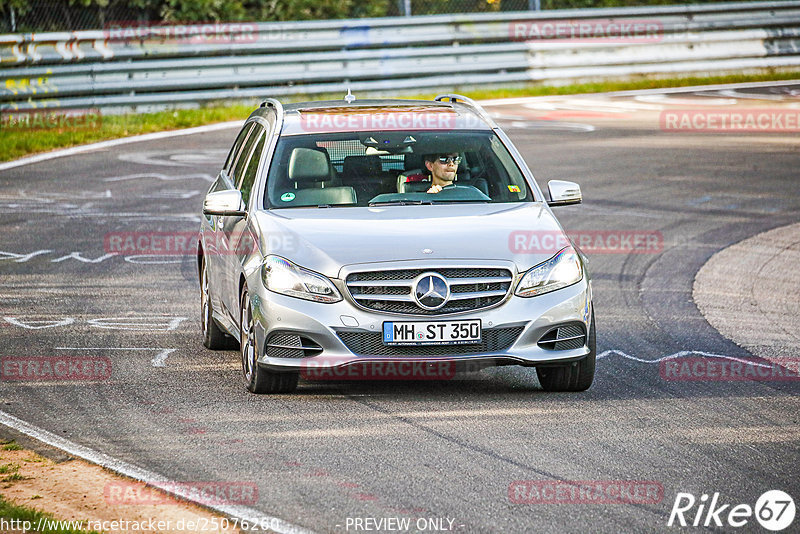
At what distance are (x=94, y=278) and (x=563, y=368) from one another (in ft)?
19.4

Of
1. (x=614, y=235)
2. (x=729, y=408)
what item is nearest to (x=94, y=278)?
(x=614, y=235)

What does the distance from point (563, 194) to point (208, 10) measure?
19.5 m

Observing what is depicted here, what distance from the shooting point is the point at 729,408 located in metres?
7.96

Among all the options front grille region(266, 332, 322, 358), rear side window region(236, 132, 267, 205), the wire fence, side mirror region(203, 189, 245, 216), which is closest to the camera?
front grille region(266, 332, 322, 358)

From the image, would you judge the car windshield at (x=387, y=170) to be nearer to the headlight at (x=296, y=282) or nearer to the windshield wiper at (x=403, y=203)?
the windshield wiper at (x=403, y=203)

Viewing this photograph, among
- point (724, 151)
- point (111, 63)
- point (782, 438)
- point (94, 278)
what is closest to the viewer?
point (782, 438)

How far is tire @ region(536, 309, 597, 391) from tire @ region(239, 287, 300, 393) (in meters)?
1.56

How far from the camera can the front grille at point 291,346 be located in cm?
797

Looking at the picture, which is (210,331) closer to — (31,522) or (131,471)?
(131,471)

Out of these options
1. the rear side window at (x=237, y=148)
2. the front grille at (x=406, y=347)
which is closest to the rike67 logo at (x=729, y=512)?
the front grille at (x=406, y=347)

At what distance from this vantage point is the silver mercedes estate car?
7887 millimetres

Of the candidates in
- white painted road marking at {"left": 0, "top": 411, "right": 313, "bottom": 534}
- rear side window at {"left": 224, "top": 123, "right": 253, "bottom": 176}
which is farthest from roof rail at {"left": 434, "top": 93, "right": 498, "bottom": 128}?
white painted road marking at {"left": 0, "top": 411, "right": 313, "bottom": 534}

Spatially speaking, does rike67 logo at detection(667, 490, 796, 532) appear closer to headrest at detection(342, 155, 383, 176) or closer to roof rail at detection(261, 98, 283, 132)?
headrest at detection(342, 155, 383, 176)

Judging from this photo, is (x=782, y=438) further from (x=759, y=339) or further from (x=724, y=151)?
(x=724, y=151)
